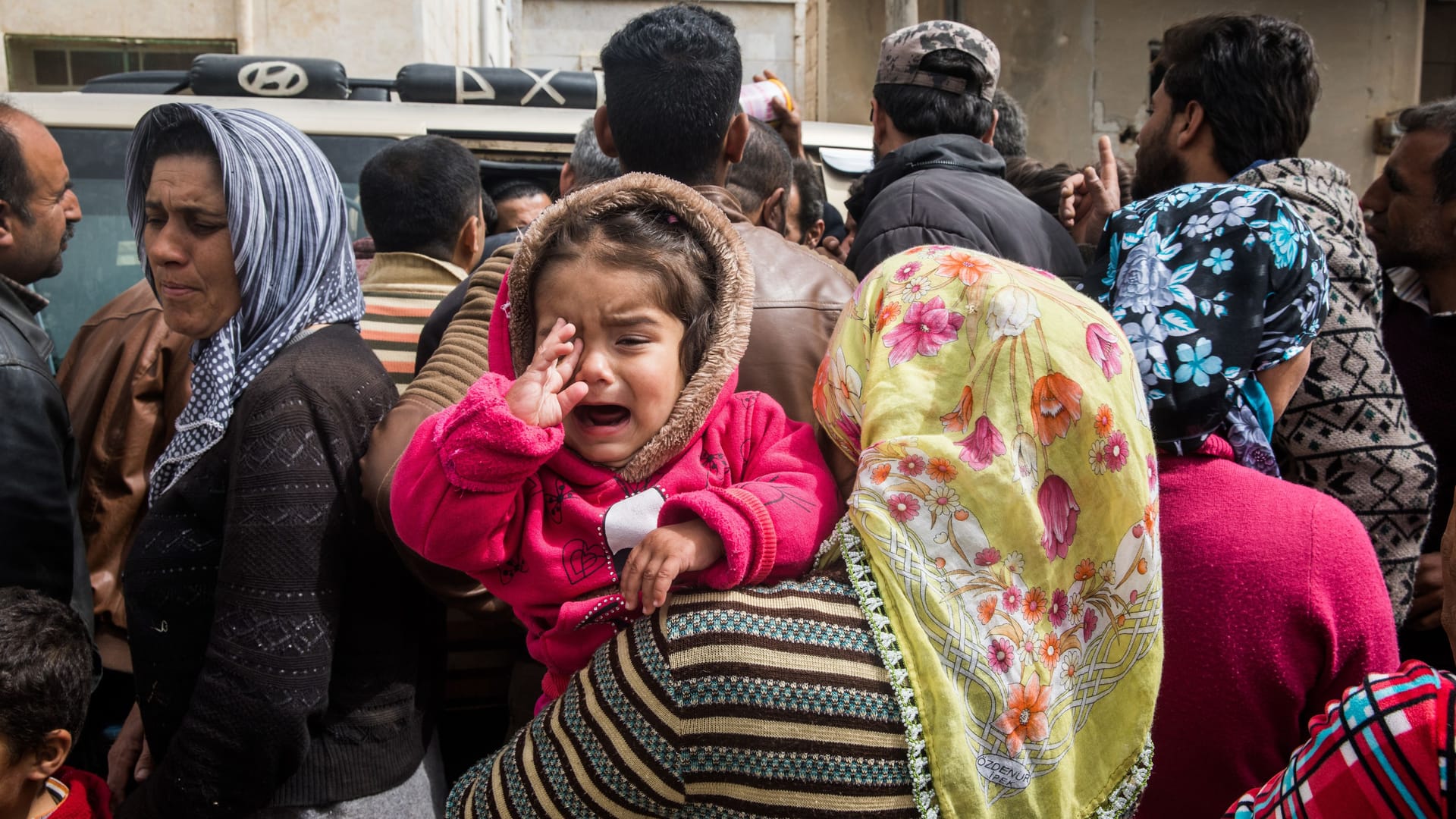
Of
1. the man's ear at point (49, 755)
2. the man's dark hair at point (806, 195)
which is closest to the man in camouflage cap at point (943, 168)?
the man's dark hair at point (806, 195)

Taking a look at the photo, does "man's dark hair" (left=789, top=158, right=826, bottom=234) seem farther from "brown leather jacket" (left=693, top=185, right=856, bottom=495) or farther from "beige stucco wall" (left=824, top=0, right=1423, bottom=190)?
"beige stucco wall" (left=824, top=0, right=1423, bottom=190)

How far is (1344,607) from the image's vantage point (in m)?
1.67

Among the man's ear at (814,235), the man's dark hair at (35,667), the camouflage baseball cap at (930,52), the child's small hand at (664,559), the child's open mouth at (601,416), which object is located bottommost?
the man's dark hair at (35,667)

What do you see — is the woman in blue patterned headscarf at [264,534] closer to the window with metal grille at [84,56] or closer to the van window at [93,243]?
the van window at [93,243]

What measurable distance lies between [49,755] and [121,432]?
2.96 ft

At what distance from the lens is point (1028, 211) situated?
273 centimetres

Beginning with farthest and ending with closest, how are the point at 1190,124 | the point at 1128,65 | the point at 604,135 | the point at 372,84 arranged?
the point at 1128,65 < the point at 372,84 < the point at 1190,124 < the point at 604,135

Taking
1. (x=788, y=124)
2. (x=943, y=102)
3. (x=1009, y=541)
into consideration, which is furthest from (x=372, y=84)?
(x=1009, y=541)

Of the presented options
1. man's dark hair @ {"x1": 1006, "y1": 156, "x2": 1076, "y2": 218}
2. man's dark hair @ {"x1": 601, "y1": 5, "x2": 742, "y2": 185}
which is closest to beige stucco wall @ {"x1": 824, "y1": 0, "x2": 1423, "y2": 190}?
man's dark hair @ {"x1": 1006, "y1": 156, "x2": 1076, "y2": 218}

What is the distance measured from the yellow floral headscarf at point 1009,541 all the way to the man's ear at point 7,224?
268cm

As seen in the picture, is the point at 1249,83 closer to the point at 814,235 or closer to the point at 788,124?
the point at 788,124

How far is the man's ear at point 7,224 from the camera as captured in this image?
9.73 feet

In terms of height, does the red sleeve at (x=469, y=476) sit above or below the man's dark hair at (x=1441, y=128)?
below

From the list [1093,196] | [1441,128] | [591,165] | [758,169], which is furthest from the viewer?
[1093,196]
